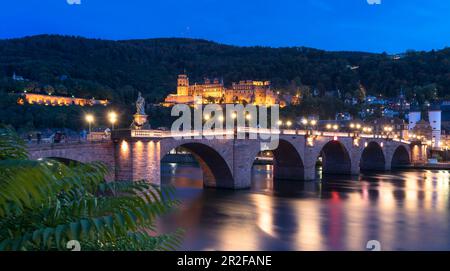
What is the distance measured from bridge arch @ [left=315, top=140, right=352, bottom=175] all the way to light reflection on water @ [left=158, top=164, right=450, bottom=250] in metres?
10.7

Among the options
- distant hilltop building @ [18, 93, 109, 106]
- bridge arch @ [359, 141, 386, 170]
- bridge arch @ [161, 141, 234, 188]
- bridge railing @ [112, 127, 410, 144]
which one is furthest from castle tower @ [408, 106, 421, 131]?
bridge arch @ [161, 141, 234, 188]

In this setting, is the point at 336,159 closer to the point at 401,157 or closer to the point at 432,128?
the point at 401,157

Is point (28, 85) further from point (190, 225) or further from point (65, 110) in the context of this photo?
point (190, 225)

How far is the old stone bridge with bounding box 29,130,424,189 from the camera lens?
28672mm

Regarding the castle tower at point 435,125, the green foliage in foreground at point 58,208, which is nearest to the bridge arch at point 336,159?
the castle tower at point 435,125

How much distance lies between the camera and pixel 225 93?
156 metres

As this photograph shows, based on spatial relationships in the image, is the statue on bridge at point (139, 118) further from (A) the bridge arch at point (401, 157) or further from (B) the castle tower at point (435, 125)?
(B) the castle tower at point (435, 125)

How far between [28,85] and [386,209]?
106111mm

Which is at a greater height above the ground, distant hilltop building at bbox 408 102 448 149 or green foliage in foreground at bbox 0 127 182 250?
distant hilltop building at bbox 408 102 448 149

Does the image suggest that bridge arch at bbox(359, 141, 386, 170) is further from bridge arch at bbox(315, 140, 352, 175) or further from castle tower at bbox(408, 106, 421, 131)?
castle tower at bbox(408, 106, 421, 131)

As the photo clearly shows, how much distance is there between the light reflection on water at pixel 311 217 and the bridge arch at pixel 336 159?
423 inches

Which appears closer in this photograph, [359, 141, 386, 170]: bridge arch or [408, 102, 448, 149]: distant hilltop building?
[359, 141, 386, 170]: bridge arch

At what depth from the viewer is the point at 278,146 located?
48.4m
